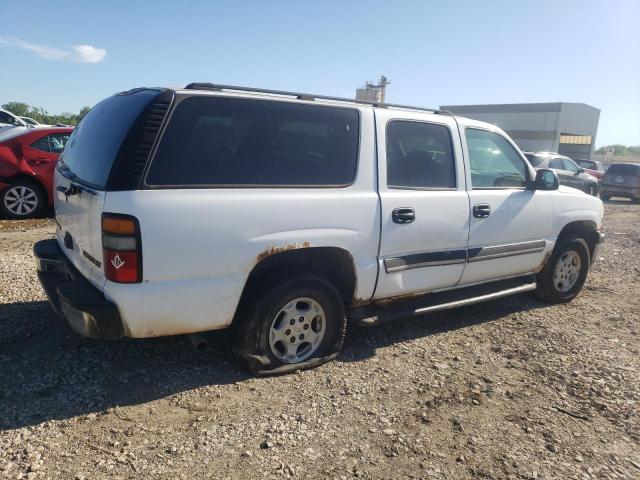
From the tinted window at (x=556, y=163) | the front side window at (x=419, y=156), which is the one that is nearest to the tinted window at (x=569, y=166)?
the tinted window at (x=556, y=163)

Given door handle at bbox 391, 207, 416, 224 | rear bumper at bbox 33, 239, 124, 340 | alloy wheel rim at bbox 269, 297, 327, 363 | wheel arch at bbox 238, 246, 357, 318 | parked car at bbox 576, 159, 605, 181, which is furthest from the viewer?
parked car at bbox 576, 159, 605, 181

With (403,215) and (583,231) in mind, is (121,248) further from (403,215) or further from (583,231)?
(583,231)

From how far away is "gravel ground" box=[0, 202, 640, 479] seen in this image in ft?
8.55

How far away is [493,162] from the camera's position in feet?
14.9

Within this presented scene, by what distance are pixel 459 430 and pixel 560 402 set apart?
90 cm

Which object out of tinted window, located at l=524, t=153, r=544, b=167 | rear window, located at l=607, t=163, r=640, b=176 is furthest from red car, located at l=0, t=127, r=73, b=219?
rear window, located at l=607, t=163, r=640, b=176

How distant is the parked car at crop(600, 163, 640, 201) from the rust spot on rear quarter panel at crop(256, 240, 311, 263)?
19.0 m

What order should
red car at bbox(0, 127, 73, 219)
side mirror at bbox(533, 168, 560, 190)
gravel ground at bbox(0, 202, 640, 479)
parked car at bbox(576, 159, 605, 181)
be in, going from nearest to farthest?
gravel ground at bbox(0, 202, 640, 479)
side mirror at bbox(533, 168, 560, 190)
red car at bbox(0, 127, 73, 219)
parked car at bbox(576, 159, 605, 181)

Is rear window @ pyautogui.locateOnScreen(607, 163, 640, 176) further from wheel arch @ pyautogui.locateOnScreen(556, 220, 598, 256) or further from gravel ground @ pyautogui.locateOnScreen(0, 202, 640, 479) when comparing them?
gravel ground @ pyautogui.locateOnScreen(0, 202, 640, 479)

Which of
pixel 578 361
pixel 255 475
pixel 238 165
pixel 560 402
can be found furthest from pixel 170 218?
pixel 578 361

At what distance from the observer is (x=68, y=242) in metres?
3.44

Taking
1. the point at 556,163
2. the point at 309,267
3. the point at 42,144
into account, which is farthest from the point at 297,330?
the point at 556,163

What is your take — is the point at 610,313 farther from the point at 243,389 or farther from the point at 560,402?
the point at 243,389

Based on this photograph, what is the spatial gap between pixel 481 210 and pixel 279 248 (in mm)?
1992
